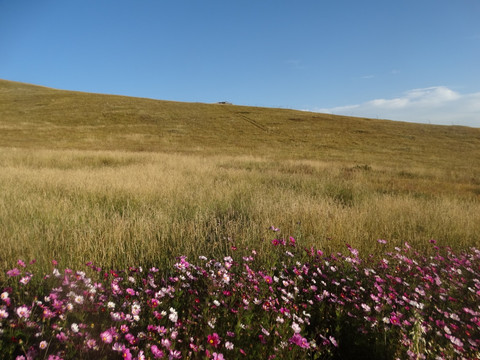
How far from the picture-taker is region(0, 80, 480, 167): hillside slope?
2466 centimetres

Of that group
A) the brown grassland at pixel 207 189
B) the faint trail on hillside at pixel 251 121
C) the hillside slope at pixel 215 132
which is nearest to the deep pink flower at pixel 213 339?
the brown grassland at pixel 207 189

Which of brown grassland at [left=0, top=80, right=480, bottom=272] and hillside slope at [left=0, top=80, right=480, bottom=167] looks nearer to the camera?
brown grassland at [left=0, top=80, right=480, bottom=272]

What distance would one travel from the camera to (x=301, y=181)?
9.82 meters

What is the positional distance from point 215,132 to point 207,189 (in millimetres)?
26696

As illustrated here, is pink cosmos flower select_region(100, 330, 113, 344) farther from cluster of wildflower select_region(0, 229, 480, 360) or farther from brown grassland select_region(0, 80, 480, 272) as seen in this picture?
brown grassland select_region(0, 80, 480, 272)

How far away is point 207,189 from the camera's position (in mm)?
7457

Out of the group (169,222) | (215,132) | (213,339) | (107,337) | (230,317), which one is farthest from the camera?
(215,132)

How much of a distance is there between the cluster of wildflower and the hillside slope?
1886 cm

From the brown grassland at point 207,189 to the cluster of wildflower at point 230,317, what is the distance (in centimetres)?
64

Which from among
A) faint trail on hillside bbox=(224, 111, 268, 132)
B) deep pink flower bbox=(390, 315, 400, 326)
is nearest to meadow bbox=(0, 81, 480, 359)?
deep pink flower bbox=(390, 315, 400, 326)

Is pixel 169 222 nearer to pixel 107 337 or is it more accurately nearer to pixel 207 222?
pixel 207 222

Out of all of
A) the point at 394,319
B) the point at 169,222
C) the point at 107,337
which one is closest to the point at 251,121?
the point at 169,222

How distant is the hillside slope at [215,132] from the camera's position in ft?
80.9

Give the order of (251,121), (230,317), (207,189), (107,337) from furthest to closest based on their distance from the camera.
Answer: (251,121) → (207,189) → (230,317) → (107,337)
